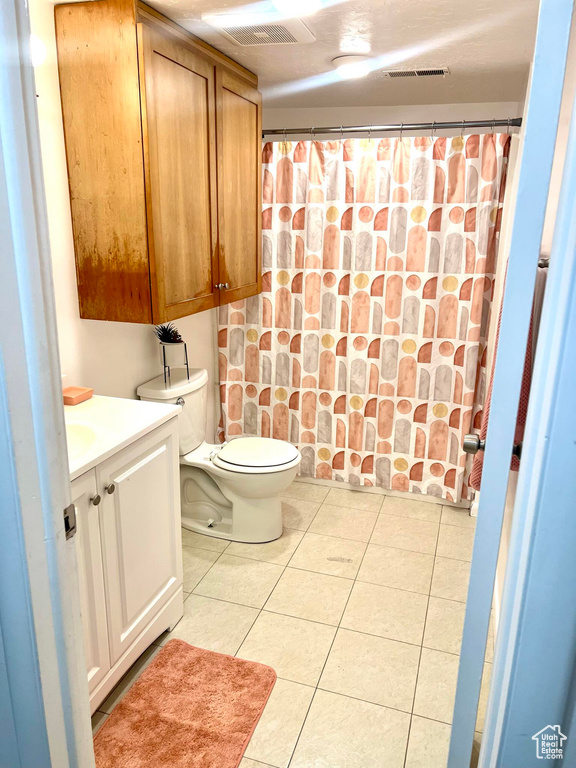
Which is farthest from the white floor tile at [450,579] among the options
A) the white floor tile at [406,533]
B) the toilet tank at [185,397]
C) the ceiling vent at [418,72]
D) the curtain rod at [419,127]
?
the ceiling vent at [418,72]

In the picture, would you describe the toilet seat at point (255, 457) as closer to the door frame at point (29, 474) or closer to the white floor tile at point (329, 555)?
the white floor tile at point (329, 555)

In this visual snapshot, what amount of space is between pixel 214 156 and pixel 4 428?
1920 millimetres

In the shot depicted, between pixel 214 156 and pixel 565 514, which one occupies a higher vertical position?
pixel 214 156

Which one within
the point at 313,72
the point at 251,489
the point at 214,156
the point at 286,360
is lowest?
the point at 251,489

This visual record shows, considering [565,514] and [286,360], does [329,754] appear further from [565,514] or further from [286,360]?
[286,360]

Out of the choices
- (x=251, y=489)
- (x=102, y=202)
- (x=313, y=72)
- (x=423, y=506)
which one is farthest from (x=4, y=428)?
(x=423, y=506)

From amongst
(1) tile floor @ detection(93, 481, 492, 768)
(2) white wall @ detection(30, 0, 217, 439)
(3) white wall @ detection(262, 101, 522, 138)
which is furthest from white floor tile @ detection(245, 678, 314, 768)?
(3) white wall @ detection(262, 101, 522, 138)

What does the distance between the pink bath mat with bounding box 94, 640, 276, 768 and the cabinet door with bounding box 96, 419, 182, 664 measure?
176mm

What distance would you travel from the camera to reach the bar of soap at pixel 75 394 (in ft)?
6.70

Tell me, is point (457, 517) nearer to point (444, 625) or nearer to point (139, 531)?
point (444, 625)

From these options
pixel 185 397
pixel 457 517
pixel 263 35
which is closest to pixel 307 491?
pixel 457 517

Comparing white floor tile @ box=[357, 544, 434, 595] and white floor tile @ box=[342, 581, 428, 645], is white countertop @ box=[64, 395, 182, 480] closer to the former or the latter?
white floor tile @ box=[342, 581, 428, 645]

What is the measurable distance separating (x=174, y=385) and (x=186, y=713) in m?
1.34

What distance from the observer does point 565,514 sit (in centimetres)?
73
